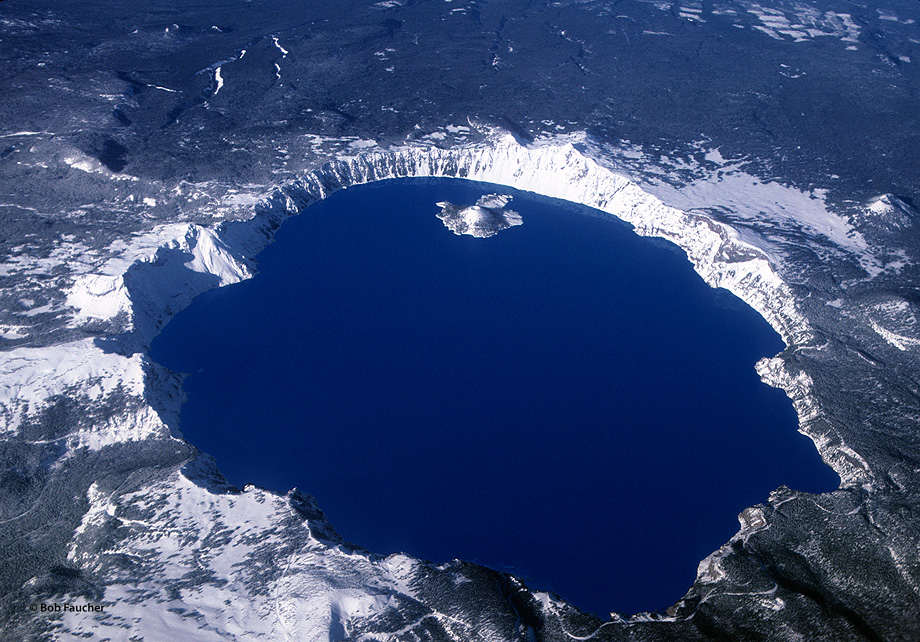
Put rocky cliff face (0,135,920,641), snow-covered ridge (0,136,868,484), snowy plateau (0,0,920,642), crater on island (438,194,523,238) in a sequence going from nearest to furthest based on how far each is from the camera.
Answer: rocky cliff face (0,135,920,641)
snowy plateau (0,0,920,642)
snow-covered ridge (0,136,868,484)
crater on island (438,194,523,238)

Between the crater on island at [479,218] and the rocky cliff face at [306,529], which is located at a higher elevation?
the rocky cliff face at [306,529]

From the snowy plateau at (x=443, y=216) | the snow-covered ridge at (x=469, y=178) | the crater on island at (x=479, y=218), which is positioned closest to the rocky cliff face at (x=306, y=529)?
the snowy plateau at (x=443, y=216)

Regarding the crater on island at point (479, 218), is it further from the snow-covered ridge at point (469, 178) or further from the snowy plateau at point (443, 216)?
the snow-covered ridge at point (469, 178)

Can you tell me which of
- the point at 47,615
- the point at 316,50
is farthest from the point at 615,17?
the point at 47,615

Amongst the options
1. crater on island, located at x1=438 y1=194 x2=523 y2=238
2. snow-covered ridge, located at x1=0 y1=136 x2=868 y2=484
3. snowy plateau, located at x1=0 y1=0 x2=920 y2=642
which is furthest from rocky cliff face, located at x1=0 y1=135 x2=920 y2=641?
crater on island, located at x1=438 y1=194 x2=523 y2=238

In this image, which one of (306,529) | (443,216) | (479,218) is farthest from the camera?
(443,216)

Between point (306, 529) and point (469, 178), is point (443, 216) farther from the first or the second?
point (306, 529)

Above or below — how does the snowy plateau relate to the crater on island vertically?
above

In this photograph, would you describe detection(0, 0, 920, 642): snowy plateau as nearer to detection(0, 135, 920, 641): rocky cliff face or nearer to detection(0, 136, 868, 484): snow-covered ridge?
detection(0, 135, 920, 641): rocky cliff face

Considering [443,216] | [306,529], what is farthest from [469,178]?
[306,529]
